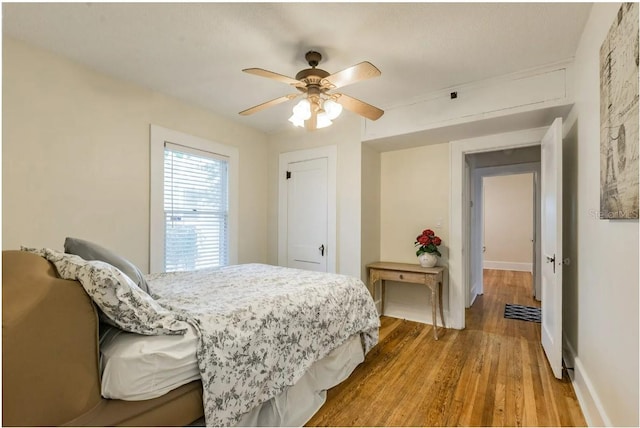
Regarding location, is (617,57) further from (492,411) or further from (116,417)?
(116,417)

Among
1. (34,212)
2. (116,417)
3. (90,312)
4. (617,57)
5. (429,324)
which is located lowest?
(429,324)

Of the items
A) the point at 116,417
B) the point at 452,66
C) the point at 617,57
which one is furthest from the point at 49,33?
the point at 617,57

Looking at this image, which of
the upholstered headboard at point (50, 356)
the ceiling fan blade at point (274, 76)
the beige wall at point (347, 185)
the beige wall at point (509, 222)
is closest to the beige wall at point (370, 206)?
the beige wall at point (347, 185)

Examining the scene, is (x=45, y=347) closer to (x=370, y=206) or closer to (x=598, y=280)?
(x=598, y=280)

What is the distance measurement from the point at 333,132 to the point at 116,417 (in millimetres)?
3267

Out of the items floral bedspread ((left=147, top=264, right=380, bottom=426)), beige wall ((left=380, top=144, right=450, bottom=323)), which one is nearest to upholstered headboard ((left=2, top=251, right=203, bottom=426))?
floral bedspread ((left=147, top=264, right=380, bottom=426))

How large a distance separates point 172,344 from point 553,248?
8.93 ft

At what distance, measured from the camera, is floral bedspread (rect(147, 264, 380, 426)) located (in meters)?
1.36

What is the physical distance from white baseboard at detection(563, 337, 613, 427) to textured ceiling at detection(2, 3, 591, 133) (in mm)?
2261

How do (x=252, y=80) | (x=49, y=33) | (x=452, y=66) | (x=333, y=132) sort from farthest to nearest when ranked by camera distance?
(x=333, y=132) → (x=252, y=80) → (x=452, y=66) → (x=49, y=33)

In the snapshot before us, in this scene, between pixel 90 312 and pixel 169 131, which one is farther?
pixel 169 131

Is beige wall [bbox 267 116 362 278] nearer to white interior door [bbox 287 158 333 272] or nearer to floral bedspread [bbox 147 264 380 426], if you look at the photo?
white interior door [bbox 287 158 333 272]

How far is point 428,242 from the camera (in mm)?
3338

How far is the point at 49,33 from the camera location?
6.69ft
